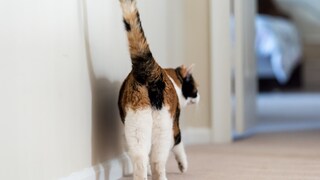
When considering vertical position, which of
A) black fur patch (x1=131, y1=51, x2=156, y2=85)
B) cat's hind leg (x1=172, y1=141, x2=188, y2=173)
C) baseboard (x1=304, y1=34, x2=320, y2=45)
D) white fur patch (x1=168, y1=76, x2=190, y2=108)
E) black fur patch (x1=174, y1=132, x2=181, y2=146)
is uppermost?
black fur patch (x1=131, y1=51, x2=156, y2=85)

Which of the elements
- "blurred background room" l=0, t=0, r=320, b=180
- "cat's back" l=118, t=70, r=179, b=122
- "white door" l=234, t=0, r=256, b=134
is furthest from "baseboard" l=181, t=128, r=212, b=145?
"cat's back" l=118, t=70, r=179, b=122

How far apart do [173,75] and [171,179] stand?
317 millimetres

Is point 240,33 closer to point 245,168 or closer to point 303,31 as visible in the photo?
point 245,168

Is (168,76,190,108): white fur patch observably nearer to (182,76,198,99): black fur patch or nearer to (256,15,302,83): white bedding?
(182,76,198,99): black fur patch

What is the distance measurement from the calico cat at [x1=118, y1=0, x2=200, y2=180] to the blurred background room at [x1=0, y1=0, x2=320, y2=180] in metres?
0.12

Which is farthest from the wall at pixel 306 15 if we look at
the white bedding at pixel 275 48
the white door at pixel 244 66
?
the white door at pixel 244 66

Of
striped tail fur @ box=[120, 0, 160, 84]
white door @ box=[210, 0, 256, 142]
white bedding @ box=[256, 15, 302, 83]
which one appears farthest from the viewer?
white bedding @ box=[256, 15, 302, 83]

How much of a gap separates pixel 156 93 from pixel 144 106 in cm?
6

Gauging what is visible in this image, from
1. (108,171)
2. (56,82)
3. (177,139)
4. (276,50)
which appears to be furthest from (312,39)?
(56,82)

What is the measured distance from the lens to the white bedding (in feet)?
18.4

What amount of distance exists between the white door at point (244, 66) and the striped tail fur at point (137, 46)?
1.23 meters

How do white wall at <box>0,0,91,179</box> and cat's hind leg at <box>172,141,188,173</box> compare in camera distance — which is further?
cat's hind leg at <box>172,141,188,173</box>

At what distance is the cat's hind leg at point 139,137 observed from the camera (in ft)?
5.36

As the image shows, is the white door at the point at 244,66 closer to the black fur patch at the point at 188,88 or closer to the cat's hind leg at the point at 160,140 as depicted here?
the black fur patch at the point at 188,88
